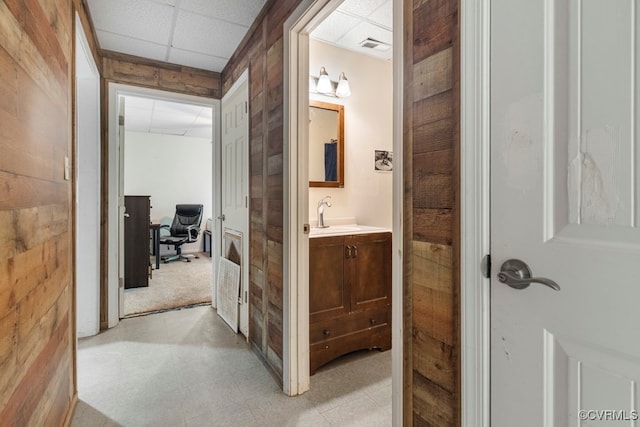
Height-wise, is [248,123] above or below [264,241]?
above

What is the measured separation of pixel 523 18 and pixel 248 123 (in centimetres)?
209

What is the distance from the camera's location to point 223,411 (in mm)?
1729

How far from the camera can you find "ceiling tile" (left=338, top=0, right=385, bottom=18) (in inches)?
83.1

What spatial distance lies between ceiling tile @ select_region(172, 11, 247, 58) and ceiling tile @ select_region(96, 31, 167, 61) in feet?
0.73

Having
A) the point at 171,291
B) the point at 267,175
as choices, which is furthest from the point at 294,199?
the point at 171,291

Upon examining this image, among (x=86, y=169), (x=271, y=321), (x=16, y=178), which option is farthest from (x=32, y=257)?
(x=86, y=169)

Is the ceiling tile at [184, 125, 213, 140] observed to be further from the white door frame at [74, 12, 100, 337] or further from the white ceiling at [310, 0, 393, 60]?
the white ceiling at [310, 0, 393, 60]

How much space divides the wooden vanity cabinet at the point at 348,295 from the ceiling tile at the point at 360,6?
62.2 inches

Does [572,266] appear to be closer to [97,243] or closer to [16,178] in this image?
[16,178]

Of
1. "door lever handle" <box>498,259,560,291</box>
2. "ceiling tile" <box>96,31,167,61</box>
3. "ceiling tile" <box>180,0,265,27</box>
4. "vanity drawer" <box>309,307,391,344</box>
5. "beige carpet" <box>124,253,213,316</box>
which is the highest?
"ceiling tile" <box>96,31,167,61</box>

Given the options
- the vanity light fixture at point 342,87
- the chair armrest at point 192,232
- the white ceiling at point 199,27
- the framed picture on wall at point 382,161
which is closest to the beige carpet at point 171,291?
the chair armrest at point 192,232

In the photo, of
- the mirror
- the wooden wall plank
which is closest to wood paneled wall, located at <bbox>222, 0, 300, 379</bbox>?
the mirror

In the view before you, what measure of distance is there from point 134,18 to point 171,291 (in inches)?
117

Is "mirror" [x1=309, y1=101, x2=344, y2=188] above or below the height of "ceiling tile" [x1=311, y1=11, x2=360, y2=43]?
below
